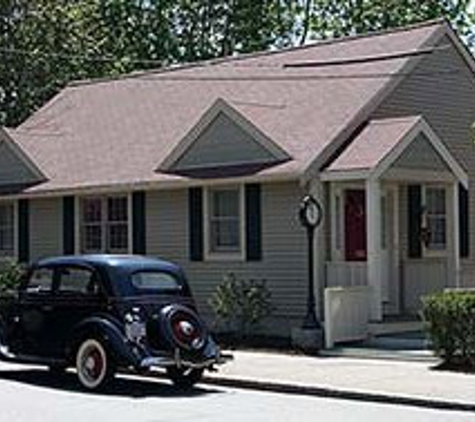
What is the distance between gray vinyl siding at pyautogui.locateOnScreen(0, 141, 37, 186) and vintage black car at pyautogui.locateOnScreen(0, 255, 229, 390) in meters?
11.0

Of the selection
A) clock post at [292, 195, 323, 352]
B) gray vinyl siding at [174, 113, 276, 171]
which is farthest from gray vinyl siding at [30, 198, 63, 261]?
clock post at [292, 195, 323, 352]

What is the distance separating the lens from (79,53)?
43.5 metres

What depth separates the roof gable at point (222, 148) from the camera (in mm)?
→ 23500

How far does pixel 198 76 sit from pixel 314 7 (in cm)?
2039

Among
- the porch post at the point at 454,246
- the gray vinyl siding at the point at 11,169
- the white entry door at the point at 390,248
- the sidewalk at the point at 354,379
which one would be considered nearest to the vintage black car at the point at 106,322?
the sidewalk at the point at 354,379

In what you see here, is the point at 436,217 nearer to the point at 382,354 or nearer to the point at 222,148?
the point at 222,148

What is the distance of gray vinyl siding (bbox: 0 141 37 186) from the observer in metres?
29.2

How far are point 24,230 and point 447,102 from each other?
33.9 ft

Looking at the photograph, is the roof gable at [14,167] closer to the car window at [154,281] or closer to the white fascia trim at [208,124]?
the white fascia trim at [208,124]

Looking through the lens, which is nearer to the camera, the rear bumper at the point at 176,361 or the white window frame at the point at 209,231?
the rear bumper at the point at 176,361

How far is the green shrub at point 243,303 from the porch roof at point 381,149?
249 cm

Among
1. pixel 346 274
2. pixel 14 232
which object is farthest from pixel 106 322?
pixel 14 232

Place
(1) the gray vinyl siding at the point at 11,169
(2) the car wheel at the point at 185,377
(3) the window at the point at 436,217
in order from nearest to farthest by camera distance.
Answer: (2) the car wheel at the point at 185,377, (3) the window at the point at 436,217, (1) the gray vinyl siding at the point at 11,169

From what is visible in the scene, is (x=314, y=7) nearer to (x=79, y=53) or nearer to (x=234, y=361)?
(x=79, y=53)
